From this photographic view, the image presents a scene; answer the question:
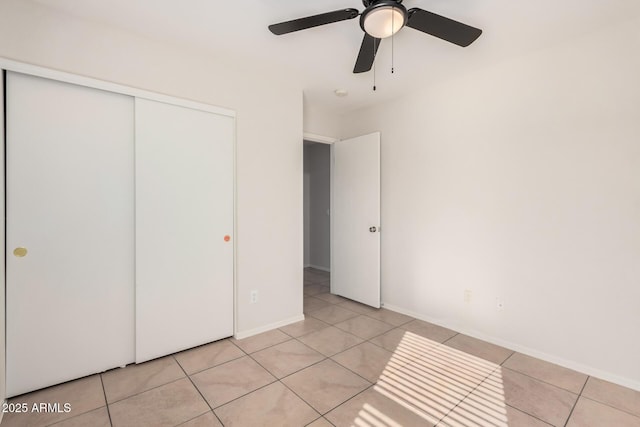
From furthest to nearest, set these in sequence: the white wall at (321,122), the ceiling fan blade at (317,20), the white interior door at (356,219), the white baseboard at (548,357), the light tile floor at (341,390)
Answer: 1. the white wall at (321,122)
2. the white interior door at (356,219)
3. the white baseboard at (548,357)
4. the light tile floor at (341,390)
5. the ceiling fan blade at (317,20)

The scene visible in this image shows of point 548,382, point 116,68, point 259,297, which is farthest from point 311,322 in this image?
point 116,68

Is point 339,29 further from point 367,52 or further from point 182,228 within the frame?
point 182,228

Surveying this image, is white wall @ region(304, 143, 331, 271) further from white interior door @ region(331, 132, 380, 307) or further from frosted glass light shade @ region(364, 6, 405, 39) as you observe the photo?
frosted glass light shade @ region(364, 6, 405, 39)

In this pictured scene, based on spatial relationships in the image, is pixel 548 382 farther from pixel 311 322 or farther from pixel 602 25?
pixel 602 25

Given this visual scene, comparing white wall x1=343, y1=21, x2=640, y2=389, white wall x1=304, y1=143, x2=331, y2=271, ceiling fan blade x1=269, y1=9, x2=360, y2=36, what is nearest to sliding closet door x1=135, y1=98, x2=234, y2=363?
ceiling fan blade x1=269, y1=9, x2=360, y2=36

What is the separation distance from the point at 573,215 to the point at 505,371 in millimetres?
1264

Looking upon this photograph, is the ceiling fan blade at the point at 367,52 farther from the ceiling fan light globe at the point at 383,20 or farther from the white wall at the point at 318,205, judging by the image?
the white wall at the point at 318,205

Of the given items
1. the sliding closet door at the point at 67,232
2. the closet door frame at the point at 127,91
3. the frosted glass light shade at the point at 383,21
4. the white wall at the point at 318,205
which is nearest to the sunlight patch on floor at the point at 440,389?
the closet door frame at the point at 127,91

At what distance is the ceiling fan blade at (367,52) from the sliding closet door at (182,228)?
1240 mm

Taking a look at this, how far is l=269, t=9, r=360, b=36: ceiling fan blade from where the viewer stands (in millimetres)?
1560

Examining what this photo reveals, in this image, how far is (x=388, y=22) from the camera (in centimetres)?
154

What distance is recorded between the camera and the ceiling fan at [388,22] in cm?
148

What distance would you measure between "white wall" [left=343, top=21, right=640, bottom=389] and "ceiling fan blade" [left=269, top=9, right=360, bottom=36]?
5.56 ft

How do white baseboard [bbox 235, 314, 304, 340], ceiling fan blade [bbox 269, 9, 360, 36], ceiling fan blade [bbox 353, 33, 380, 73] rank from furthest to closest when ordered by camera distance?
white baseboard [bbox 235, 314, 304, 340] → ceiling fan blade [bbox 353, 33, 380, 73] → ceiling fan blade [bbox 269, 9, 360, 36]
